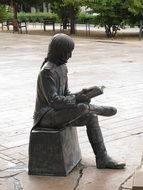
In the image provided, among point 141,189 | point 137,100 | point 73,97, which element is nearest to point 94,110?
point 73,97

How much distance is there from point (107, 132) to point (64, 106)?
1.87m

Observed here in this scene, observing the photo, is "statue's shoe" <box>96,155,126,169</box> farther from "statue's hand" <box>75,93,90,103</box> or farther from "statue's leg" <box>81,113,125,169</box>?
"statue's hand" <box>75,93,90,103</box>

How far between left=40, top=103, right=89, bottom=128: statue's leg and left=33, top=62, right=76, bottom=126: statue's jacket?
4cm

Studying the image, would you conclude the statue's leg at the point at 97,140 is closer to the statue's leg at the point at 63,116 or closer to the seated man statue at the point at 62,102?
the seated man statue at the point at 62,102

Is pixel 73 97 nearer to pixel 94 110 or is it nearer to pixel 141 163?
pixel 94 110

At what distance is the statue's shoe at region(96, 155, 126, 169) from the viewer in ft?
16.1

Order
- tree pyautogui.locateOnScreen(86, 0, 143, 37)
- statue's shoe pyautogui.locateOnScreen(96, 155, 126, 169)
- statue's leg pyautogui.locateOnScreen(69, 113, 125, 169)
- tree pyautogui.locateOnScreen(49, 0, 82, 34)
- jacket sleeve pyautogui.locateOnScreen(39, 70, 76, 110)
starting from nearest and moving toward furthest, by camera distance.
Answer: jacket sleeve pyautogui.locateOnScreen(39, 70, 76, 110) → statue's leg pyautogui.locateOnScreen(69, 113, 125, 169) → statue's shoe pyautogui.locateOnScreen(96, 155, 126, 169) → tree pyautogui.locateOnScreen(86, 0, 143, 37) → tree pyautogui.locateOnScreen(49, 0, 82, 34)

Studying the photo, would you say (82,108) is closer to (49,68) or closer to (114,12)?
(49,68)

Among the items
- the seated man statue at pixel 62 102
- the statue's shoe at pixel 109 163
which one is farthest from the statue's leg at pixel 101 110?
the statue's shoe at pixel 109 163

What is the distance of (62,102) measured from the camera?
15.0ft

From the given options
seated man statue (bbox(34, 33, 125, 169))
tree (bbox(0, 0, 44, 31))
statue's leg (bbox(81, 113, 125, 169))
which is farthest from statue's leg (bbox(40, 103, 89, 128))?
tree (bbox(0, 0, 44, 31))

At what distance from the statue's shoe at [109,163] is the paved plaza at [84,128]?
0.18 ft

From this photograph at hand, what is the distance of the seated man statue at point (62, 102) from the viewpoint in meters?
4.61

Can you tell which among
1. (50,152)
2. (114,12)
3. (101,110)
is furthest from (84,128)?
(114,12)
